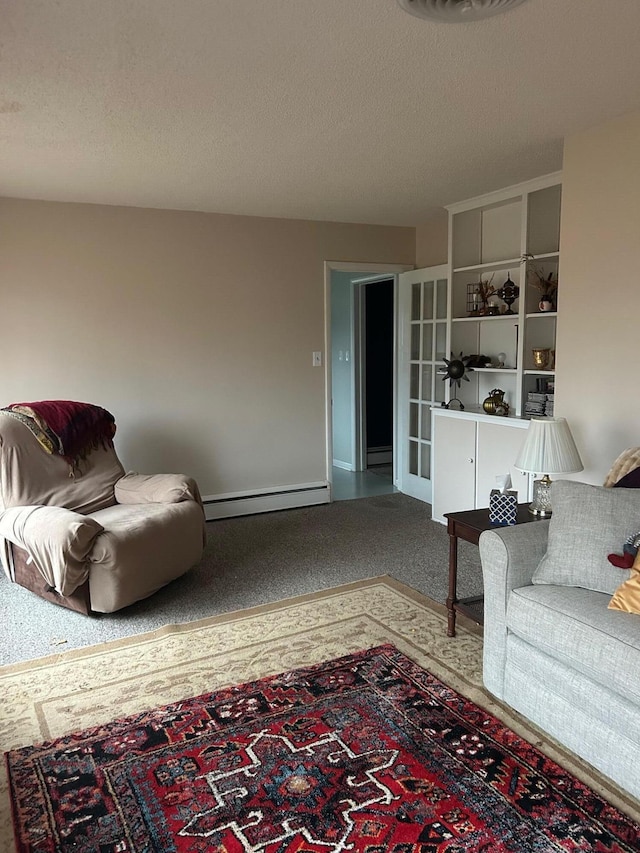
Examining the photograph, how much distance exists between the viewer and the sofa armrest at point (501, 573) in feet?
7.58

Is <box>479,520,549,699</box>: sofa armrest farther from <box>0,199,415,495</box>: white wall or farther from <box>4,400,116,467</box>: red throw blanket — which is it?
<box>0,199,415,495</box>: white wall

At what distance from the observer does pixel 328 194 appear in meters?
4.23

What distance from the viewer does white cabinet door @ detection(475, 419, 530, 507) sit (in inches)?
157

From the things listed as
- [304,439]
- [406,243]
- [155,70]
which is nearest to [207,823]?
[155,70]

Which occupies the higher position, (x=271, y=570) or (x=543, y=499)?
(x=543, y=499)

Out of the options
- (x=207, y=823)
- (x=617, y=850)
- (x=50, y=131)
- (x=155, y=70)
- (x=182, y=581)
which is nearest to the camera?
(x=617, y=850)

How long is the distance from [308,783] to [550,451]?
1596mm

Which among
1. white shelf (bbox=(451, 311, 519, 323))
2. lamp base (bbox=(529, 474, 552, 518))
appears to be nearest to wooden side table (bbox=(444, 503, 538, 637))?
lamp base (bbox=(529, 474, 552, 518))

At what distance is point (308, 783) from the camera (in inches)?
77.5

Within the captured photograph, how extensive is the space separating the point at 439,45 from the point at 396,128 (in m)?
0.83

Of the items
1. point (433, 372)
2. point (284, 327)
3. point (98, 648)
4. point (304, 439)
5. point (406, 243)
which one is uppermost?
point (406, 243)

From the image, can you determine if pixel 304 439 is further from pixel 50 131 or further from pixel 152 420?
pixel 50 131

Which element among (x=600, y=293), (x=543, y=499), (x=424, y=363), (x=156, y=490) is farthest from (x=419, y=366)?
(x=543, y=499)

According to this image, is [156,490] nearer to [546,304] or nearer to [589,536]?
[589,536]
